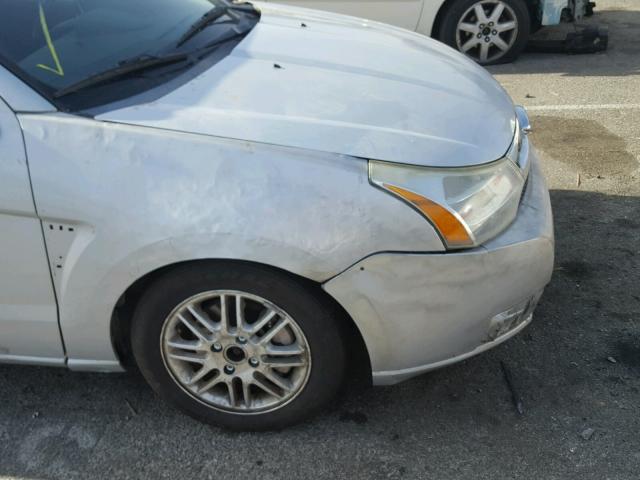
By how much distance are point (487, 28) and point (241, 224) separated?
5.06 metres

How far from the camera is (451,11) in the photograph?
6387 mm

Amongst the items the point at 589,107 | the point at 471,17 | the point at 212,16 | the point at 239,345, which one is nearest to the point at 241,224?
the point at 239,345

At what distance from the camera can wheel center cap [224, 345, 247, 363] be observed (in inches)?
95.7

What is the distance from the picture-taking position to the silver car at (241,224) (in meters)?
2.16

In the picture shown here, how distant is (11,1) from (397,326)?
1766 mm

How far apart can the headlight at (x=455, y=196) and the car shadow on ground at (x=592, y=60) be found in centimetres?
436

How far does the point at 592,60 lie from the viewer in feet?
21.7

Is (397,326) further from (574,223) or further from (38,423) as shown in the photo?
(574,223)

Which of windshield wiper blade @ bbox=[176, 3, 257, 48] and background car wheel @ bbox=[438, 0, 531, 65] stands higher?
windshield wiper blade @ bbox=[176, 3, 257, 48]

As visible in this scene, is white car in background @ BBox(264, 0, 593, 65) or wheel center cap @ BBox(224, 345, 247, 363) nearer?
→ wheel center cap @ BBox(224, 345, 247, 363)

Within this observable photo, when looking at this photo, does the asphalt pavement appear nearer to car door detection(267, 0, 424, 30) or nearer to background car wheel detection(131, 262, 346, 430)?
background car wheel detection(131, 262, 346, 430)

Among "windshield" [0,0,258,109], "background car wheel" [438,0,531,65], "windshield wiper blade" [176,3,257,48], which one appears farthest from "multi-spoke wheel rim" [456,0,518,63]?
"windshield" [0,0,258,109]

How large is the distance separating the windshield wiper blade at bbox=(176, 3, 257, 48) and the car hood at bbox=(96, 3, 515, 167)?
0.18 m

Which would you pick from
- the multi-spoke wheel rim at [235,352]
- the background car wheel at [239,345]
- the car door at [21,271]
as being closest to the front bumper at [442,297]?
the background car wheel at [239,345]
